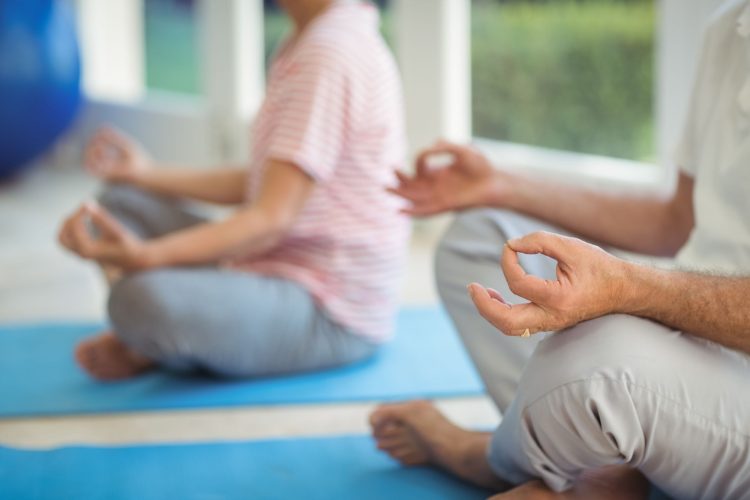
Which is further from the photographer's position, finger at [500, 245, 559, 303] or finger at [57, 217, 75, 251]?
finger at [57, 217, 75, 251]

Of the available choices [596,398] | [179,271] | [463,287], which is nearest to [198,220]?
[179,271]

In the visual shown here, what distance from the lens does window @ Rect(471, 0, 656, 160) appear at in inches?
186

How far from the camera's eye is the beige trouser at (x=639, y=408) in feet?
3.33

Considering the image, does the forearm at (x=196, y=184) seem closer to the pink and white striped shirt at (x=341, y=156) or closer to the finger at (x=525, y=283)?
the pink and white striped shirt at (x=341, y=156)

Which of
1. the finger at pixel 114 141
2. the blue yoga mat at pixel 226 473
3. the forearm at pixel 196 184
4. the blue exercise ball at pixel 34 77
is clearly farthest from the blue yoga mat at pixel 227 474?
the blue exercise ball at pixel 34 77

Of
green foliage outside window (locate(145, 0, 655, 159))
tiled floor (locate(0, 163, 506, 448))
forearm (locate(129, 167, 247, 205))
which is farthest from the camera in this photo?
green foliage outside window (locate(145, 0, 655, 159))

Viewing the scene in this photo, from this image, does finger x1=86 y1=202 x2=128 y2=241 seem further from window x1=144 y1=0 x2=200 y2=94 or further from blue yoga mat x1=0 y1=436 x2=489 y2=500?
window x1=144 y1=0 x2=200 y2=94

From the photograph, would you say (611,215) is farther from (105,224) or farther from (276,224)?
(105,224)

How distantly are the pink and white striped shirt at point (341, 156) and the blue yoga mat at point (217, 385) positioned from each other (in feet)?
0.33

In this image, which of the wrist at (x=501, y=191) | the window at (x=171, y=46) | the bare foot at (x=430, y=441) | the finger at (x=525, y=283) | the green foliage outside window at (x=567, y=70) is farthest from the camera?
the window at (x=171, y=46)

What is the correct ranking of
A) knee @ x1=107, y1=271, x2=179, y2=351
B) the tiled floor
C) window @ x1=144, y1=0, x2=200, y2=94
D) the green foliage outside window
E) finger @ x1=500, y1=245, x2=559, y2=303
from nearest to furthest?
finger @ x1=500, y1=245, x2=559, y2=303 < the tiled floor < knee @ x1=107, y1=271, x2=179, y2=351 < the green foliage outside window < window @ x1=144, y1=0, x2=200, y2=94

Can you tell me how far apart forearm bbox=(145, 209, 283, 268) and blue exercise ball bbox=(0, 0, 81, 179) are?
8.06 feet

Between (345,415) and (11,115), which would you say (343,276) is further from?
(11,115)

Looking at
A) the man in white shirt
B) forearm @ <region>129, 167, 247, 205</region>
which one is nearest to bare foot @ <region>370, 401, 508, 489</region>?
the man in white shirt
